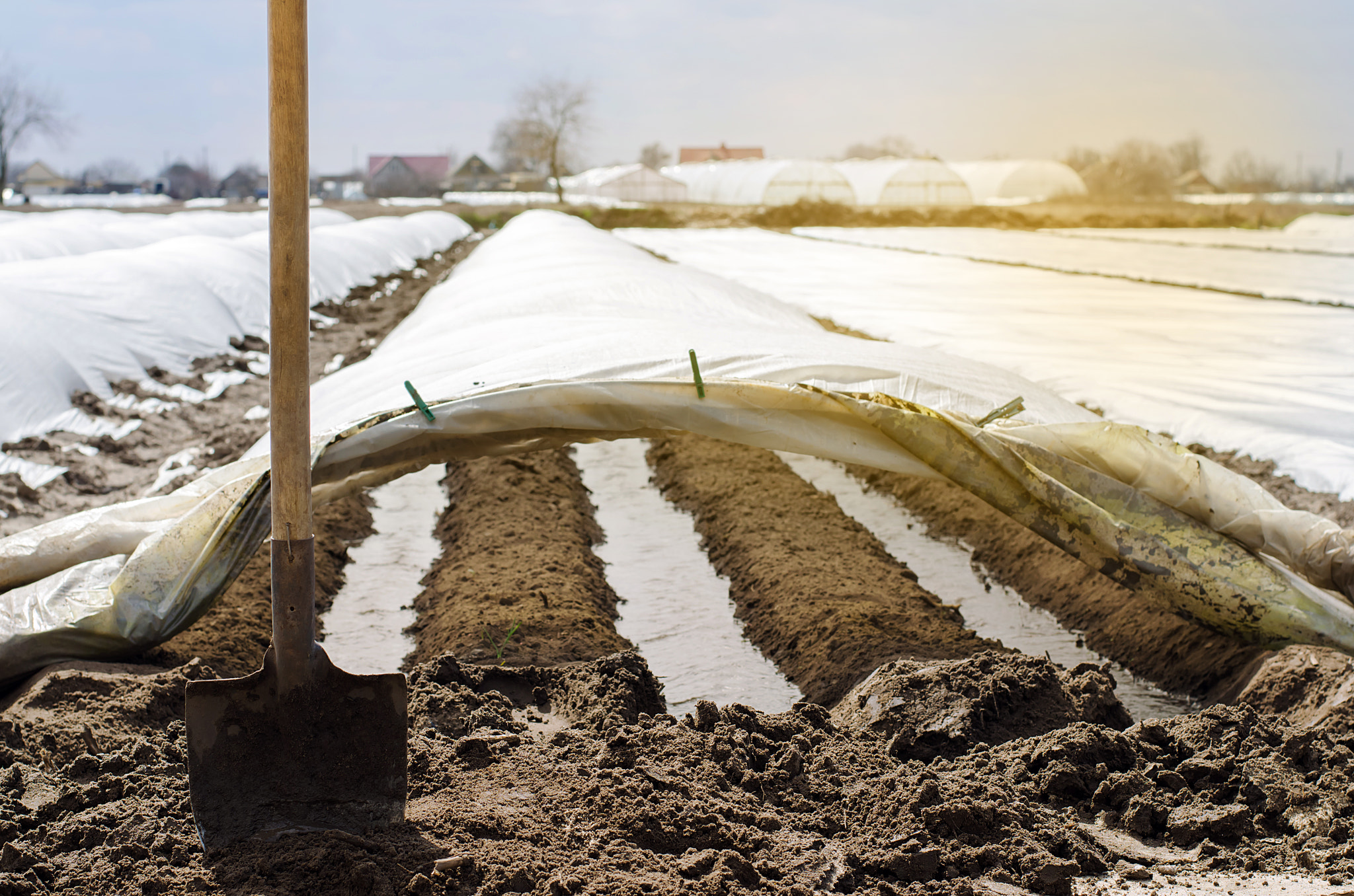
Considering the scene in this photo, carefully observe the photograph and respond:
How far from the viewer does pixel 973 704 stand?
314 cm

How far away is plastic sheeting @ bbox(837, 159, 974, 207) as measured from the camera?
3894 centimetres

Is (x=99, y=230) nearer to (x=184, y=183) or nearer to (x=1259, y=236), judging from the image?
(x=1259, y=236)

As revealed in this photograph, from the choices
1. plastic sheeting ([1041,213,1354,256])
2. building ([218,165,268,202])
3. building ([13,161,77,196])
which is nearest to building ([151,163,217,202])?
building ([218,165,268,202])

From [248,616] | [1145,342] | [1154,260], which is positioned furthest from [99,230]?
[1154,260]

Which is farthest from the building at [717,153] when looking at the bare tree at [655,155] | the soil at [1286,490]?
the soil at [1286,490]

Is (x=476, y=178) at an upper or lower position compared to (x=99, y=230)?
upper

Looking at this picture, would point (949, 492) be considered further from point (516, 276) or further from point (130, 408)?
point (130, 408)

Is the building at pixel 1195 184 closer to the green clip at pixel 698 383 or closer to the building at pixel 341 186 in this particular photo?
the building at pixel 341 186

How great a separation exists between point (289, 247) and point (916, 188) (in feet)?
130

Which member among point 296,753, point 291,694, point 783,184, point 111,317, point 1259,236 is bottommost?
point 296,753

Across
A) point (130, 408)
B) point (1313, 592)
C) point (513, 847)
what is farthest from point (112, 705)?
point (130, 408)

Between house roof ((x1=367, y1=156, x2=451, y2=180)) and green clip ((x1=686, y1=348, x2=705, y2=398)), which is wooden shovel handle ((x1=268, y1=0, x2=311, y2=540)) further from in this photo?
house roof ((x1=367, y1=156, x2=451, y2=180))

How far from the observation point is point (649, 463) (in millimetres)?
7293

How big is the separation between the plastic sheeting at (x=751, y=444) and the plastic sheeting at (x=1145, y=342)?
259 centimetres
